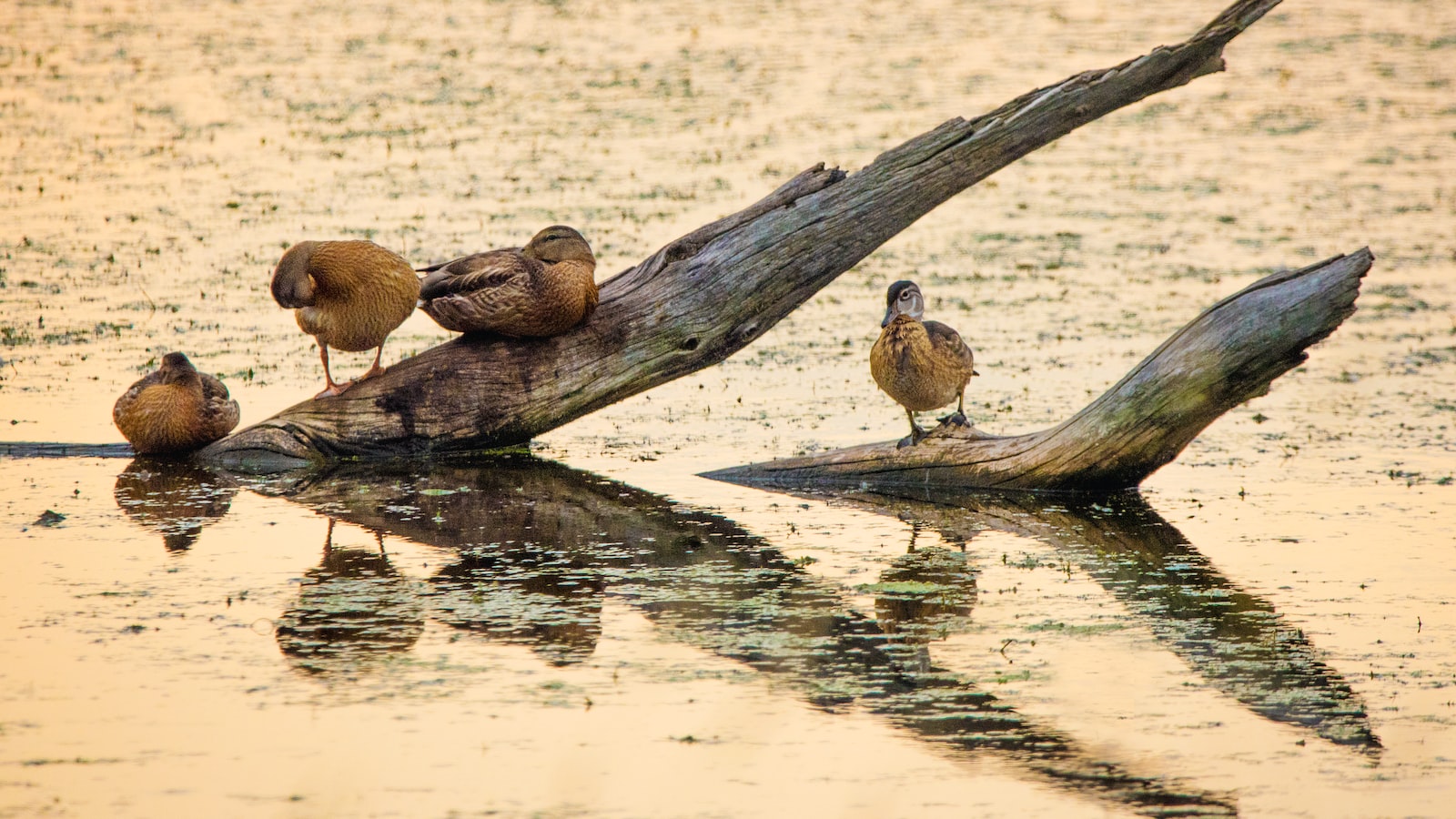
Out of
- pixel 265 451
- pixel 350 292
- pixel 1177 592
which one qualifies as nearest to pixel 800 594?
pixel 1177 592

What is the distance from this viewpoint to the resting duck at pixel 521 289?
26.8 feet

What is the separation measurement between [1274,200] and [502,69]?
9436 mm

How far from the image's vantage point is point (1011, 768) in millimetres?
4969

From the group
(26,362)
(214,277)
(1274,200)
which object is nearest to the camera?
(26,362)

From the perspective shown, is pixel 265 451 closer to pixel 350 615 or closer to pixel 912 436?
pixel 350 615

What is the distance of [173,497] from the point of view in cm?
793

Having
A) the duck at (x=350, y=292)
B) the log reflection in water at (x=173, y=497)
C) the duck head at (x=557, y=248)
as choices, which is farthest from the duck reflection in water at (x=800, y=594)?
the duck head at (x=557, y=248)

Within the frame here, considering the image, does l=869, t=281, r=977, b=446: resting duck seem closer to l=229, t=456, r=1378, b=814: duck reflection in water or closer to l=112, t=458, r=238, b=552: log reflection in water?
l=229, t=456, r=1378, b=814: duck reflection in water

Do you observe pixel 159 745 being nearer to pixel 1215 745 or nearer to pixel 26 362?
pixel 1215 745

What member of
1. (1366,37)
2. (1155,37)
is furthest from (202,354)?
(1366,37)

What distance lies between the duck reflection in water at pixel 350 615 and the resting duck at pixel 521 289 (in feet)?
5.11

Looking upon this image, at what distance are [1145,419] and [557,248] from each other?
9.38 ft

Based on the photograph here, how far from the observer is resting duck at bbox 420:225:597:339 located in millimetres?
8172

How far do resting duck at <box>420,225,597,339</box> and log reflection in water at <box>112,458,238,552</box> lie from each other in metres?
1.32
